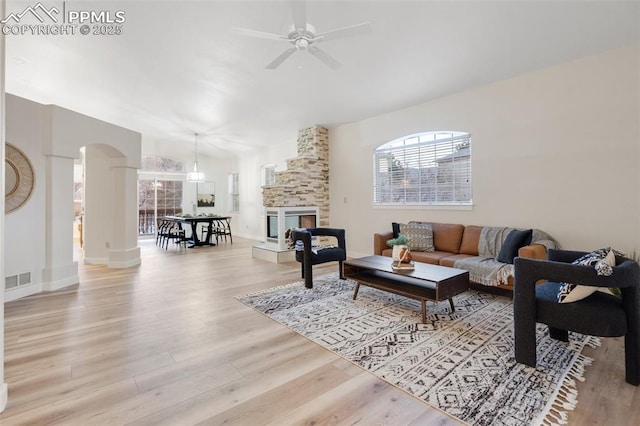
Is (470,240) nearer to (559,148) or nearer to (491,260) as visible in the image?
(491,260)

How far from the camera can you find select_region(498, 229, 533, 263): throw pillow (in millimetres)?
3701

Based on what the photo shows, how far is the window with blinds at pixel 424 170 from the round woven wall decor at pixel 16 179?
18.1 feet

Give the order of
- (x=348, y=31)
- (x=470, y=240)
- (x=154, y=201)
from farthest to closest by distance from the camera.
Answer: (x=154, y=201) < (x=470, y=240) < (x=348, y=31)

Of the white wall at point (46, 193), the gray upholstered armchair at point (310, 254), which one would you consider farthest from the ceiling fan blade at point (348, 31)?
the white wall at point (46, 193)

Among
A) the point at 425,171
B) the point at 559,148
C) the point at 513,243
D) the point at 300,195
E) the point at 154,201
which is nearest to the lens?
the point at 513,243

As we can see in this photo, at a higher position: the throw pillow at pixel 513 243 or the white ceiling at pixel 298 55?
the white ceiling at pixel 298 55

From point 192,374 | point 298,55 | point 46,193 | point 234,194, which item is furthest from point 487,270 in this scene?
point 234,194

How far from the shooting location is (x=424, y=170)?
538cm

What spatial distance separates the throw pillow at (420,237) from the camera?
473cm

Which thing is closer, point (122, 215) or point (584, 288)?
point (584, 288)

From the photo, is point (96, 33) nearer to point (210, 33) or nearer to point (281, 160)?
point (210, 33)

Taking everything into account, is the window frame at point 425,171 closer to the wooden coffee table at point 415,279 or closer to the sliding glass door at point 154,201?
the wooden coffee table at point 415,279

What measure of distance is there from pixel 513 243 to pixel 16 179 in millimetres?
6439

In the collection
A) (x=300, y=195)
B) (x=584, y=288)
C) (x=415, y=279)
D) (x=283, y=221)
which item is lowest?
(x=415, y=279)
